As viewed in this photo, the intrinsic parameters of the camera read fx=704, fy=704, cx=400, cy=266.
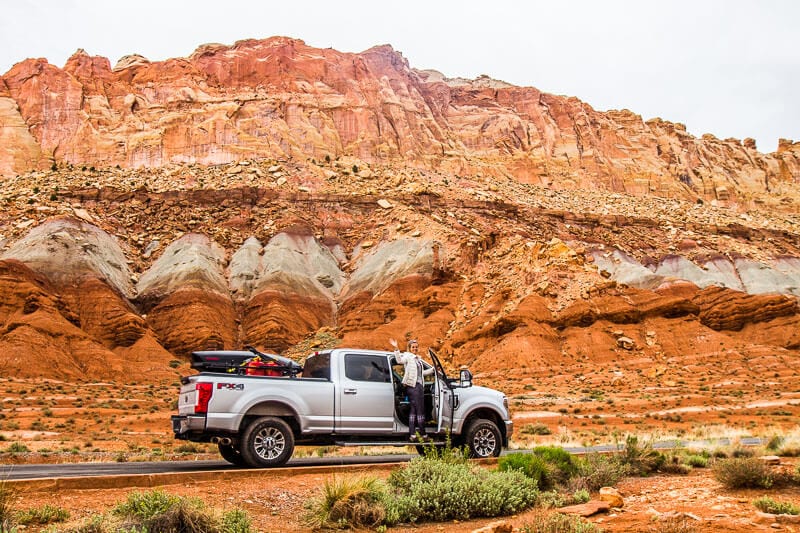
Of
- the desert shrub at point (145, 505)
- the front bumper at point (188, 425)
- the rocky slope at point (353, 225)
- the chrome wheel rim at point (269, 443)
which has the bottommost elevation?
the desert shrub at point (145, 505)

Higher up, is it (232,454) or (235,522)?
(232,454)

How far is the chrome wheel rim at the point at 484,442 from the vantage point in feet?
46.0

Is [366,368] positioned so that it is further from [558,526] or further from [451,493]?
[558,526]

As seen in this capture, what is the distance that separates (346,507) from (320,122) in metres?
91.8

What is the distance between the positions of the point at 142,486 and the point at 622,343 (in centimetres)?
4404

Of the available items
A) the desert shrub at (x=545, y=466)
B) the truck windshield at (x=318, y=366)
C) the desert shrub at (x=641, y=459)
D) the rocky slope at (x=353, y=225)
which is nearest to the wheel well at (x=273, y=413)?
the truck windshield at (x=318, y=366)

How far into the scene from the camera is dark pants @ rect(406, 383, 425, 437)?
12.9 m

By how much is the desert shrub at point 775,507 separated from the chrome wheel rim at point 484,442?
614cm

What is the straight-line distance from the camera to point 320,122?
96500 mm

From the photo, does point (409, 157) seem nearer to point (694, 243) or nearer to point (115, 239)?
point (694, 243)

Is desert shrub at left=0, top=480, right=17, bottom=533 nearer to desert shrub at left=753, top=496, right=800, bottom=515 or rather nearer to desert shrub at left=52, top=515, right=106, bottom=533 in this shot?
desert shrub at left=52, top=515, right=106, bottom=533

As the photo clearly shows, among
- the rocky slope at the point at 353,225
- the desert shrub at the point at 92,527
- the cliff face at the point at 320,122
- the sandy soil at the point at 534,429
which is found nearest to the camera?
the desert shrub at the point at 92,527

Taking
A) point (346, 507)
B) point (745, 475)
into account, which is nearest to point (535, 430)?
point (745, 475)

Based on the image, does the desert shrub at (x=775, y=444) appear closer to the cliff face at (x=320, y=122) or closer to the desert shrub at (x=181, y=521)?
the desert shrub at (x=181, y=521)
